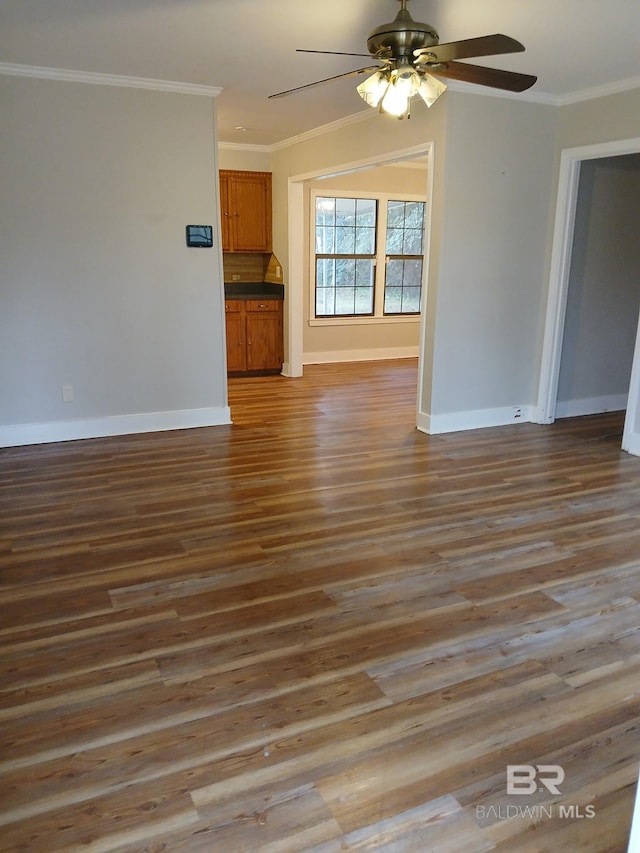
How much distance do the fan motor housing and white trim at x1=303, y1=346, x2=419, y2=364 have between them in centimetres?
583

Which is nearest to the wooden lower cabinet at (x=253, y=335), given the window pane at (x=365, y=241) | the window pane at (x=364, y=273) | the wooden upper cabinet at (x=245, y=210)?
the wooden upper cabinet at (x=245, y=210)

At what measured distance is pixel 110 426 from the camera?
516 cm

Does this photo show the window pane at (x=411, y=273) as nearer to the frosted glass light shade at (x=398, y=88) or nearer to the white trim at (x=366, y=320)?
the white trim at (x=366, y=320)

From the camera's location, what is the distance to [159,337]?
5.17 metres

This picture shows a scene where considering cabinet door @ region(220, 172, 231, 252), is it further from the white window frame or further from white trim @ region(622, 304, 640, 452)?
white trim @ region(622, 304, 640, 452)

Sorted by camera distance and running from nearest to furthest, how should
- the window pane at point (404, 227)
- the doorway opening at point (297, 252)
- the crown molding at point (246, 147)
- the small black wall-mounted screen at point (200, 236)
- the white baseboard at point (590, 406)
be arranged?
the small black wall-mounted screen at point (200, 236), the white baseboard at point (590, 406), the doorway opening at point (297, 252), the crown molding at point (246, 147), the window pane at point (404, 227)

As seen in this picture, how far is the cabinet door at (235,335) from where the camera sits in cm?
749

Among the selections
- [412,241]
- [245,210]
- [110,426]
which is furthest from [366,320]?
[110,426]

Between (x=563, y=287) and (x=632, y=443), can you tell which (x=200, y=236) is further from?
(x=632, y=443)

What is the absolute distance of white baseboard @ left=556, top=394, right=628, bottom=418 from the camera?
588 centimetres

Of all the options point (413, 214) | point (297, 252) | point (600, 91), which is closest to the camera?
point (600, 91)

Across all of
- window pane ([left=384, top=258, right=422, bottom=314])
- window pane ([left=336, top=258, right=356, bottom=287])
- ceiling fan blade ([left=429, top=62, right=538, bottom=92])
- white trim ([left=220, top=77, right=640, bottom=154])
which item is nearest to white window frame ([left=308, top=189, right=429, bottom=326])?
window pane ([left=384, top=258, right=422, bottom=314])

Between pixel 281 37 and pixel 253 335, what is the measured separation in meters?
4.24

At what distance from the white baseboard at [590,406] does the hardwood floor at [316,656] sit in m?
1.46
